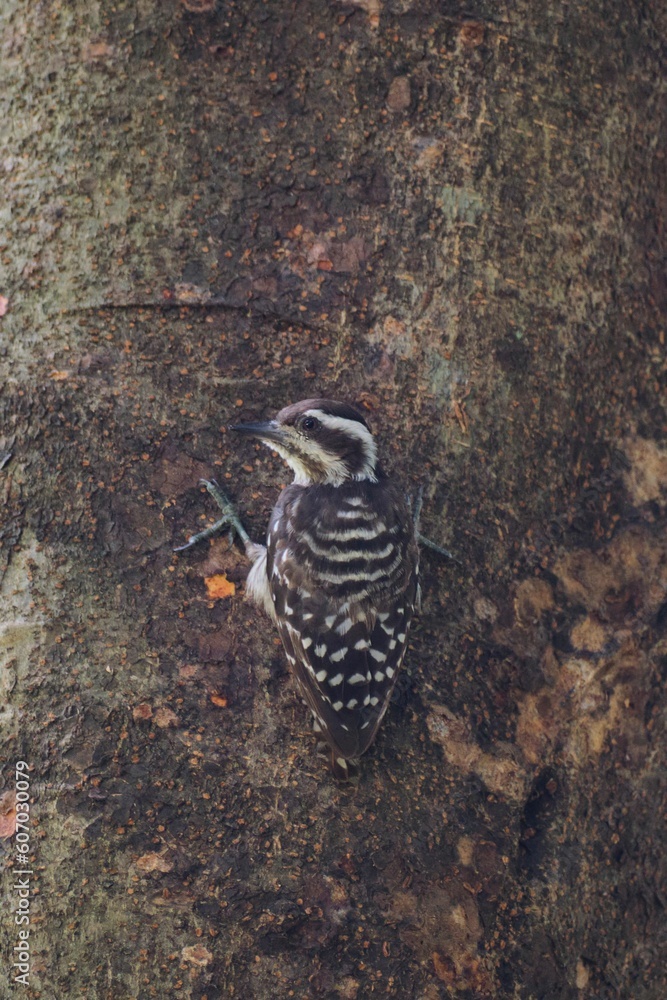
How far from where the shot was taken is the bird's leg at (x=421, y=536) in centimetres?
305

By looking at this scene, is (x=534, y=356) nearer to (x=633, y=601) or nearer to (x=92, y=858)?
(x=633, y=601)

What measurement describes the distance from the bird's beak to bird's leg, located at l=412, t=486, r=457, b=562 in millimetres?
468

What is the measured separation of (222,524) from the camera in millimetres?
2973

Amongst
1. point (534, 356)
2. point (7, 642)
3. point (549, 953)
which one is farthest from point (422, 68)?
point (549, 953)

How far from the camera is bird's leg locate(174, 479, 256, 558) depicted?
2.96m

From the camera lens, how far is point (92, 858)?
275 centimetres

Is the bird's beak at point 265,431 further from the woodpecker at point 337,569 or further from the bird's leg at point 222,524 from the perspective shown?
the bird's leg at point 222,524

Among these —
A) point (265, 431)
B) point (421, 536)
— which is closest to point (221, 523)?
point (265, 431)

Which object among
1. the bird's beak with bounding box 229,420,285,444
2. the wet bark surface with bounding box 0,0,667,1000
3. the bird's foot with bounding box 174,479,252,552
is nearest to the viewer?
the wet bark surface with bounding box 0,0,667,1000

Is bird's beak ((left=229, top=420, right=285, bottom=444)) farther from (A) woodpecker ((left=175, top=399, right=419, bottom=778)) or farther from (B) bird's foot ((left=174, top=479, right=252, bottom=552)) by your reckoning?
(B) bird's foot ((left=174, top=479, right=252, bottom=552))

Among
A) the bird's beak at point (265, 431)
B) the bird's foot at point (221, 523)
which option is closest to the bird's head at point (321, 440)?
the bird's beak at point (265, 431)

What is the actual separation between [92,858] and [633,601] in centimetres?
183

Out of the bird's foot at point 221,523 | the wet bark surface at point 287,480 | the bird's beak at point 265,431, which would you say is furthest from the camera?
the bird's beak at point 265,431

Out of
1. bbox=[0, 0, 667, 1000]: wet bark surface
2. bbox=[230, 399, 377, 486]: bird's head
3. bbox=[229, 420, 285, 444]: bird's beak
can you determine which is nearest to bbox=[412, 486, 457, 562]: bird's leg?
bbox=[0, 0, 667, 1000]: wet bark surface
